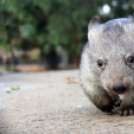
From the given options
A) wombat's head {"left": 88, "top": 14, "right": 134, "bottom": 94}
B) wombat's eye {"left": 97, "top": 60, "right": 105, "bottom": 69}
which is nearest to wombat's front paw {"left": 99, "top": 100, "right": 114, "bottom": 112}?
wombat's head {"left": 88, "top": 14, "right": 134, "bottom": 94}

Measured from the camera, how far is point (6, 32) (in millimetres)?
11844

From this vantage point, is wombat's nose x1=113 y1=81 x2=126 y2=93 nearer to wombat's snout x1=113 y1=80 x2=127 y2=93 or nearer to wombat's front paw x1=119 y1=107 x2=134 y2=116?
wombat's snout x1=113 y1=80 x2=127 y2=93

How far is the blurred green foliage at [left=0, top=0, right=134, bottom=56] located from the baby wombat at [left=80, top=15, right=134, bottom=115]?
838 centimetres

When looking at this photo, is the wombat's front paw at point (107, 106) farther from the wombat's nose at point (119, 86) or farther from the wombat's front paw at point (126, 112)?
the wombat's nose at point (119, 86)

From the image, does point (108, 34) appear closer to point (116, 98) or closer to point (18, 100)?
point (116, 98)

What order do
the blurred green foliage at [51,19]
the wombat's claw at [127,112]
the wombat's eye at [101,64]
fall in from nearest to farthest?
the wombat's eye at [101,64] → the wombat's claw at [127,112] → the blurred green foliage at [51,19]

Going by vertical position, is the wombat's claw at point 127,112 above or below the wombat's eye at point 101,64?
below

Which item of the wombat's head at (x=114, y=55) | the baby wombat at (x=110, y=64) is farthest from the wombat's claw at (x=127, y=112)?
the wombat's head at (x=114, y=55)

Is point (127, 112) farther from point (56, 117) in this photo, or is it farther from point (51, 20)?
point (51, 20)

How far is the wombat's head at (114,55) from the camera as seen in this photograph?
2412 mm

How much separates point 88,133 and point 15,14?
11189 millimetres

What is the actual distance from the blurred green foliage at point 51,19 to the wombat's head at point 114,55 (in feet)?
27.9

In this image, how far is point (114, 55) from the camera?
8.30 feet

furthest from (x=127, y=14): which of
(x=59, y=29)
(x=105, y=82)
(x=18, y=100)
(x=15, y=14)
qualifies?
(x=105, y=82)
